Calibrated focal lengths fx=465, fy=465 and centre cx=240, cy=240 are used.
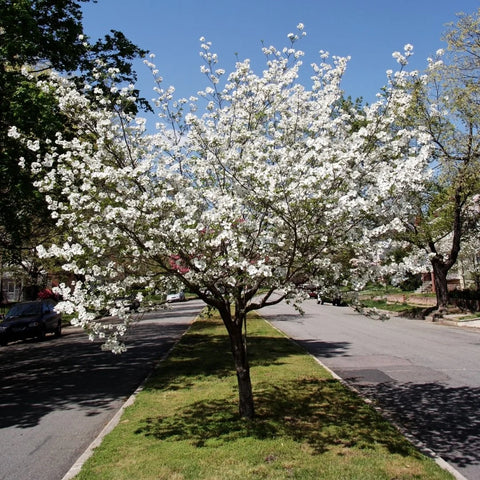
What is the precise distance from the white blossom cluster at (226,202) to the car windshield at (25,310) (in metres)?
17.5

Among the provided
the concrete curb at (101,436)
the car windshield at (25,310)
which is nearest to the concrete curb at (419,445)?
the concrete curb at (101,436)

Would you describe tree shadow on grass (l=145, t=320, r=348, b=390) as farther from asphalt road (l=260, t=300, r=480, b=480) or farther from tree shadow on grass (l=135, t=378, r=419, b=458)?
tree shadow on grass (l=135, t=378, r=419, b=458)

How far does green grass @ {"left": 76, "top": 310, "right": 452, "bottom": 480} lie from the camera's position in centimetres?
522

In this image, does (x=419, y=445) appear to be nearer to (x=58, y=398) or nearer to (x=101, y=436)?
(x=101, y=436)

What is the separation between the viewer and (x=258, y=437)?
20.4ft

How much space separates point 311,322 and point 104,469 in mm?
20010

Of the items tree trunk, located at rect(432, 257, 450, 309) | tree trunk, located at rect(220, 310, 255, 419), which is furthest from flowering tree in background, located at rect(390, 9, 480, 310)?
tree trunk, located at rect(220, 310, 255, 419)

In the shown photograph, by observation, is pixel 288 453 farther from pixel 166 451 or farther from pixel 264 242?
pixel 264 242

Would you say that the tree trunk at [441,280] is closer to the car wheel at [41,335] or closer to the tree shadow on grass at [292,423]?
the tree shadow on grass at [292,423]

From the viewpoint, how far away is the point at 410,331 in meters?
19.6

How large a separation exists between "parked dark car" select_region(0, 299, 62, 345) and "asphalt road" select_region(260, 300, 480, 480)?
11.6 meters

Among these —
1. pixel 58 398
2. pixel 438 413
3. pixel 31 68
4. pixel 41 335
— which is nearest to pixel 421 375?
pixel 438 413

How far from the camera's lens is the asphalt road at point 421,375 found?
21.5ft

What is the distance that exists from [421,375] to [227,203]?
7350 millimetres
